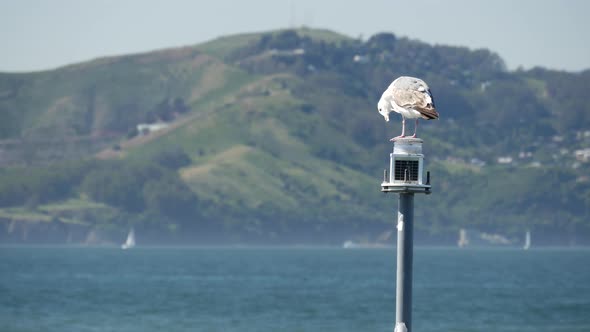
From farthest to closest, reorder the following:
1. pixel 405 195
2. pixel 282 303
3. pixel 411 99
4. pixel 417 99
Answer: pixel 282 303 → pixel 405 195 → pixel 411 99 → pixel 417 99

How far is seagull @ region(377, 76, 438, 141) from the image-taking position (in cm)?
2908

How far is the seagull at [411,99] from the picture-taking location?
95.4 ft

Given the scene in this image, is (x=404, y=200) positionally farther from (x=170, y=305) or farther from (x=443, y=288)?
(x=443, y=288)

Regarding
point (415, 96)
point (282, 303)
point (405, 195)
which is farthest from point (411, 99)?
point (282, 303)

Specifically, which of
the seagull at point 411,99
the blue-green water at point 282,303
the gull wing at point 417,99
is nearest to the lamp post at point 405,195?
the seagull at point 411,99

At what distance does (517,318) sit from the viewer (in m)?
106

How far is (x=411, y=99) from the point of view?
2941 centimetres

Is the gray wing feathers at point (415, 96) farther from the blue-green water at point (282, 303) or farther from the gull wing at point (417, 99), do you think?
the blue-green water at point (282, 303)

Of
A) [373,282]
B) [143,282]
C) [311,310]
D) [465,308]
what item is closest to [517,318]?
[465,308]

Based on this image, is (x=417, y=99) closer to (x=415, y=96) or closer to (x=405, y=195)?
(x=415, y=96)

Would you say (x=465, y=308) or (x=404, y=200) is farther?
(x=465, y=308)

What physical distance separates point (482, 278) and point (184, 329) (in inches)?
4186

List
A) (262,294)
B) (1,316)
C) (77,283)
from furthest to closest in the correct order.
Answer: (77,283) < (262,294) < (1,316)

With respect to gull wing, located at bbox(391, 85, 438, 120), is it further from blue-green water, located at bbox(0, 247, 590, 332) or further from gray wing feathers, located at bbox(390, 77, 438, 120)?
blue-green water, located at bbox(0, 247, 590, 332)
